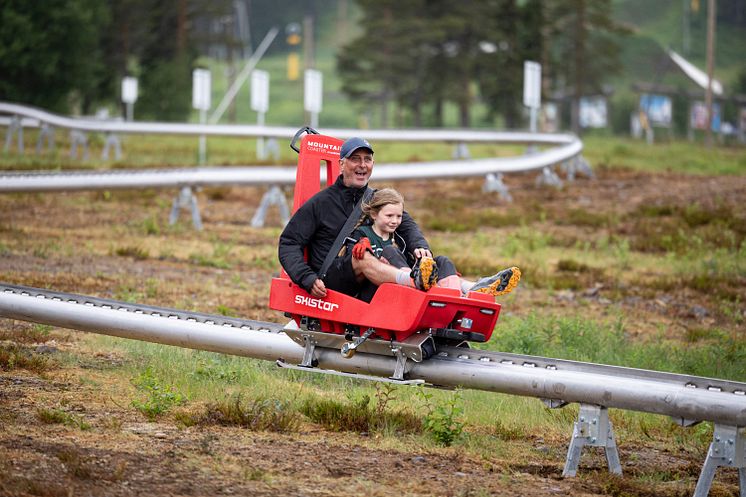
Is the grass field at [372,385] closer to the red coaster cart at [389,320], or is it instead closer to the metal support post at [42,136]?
the red coaster cart at [389,320]

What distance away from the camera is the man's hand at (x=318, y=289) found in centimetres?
762

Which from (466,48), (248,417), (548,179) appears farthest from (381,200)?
(466,48)

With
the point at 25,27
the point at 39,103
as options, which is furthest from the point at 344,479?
the point at 39,103

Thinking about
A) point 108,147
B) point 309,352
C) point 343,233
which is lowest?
point 309,352

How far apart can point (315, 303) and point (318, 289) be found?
0.15 meters

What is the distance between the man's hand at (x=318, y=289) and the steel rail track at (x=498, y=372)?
0.43 m

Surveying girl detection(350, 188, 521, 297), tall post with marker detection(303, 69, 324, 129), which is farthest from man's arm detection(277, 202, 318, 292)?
tall post with marker detection(303, 69, 324, 129)

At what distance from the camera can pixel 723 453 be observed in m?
6.18

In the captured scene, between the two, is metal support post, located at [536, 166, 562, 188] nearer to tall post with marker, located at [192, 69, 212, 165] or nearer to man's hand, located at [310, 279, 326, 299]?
tall post with marker, located at [192, 69, 212, 165]

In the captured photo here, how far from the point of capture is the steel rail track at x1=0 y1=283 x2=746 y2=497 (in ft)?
20.4

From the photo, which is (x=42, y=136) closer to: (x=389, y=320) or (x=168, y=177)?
(x=168, y=177)

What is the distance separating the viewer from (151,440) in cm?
689

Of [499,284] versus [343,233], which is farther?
[343,233]

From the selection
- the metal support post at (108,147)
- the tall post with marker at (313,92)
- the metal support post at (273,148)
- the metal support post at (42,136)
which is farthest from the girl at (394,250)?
the metal support post at (42,136)
